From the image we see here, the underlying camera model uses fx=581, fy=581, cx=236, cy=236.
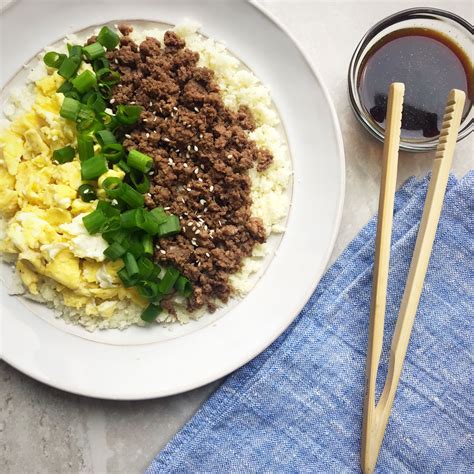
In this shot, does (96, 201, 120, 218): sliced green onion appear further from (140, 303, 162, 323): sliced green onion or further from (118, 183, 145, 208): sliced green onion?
(140, 303, 162, 323): sliced green onion

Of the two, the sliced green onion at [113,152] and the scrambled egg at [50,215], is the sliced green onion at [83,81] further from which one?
the sliced green onion at [113,152]

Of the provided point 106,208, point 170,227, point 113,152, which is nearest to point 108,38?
point 113,152

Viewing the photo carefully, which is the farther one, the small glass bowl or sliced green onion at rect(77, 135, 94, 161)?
the small glass bowl

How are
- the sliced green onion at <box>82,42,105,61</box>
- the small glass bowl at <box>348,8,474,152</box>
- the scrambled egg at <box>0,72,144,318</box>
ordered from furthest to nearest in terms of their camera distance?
1. the small glass bowl at <box>348,8,474,152</box>
2. the sliced green onion at <box>82,42,105,61</box>
3. the scrambled egg at <box>0,72,144,318</box>

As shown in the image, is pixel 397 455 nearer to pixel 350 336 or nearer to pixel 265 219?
pixel 350 336

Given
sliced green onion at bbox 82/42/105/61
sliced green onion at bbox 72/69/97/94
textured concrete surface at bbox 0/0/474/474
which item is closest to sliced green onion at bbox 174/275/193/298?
textured concrete surface at bbox 0/0/474/474

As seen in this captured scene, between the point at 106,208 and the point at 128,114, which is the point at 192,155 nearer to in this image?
the point at 128,114

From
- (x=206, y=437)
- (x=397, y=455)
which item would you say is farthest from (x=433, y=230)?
(x=206, y=437)
